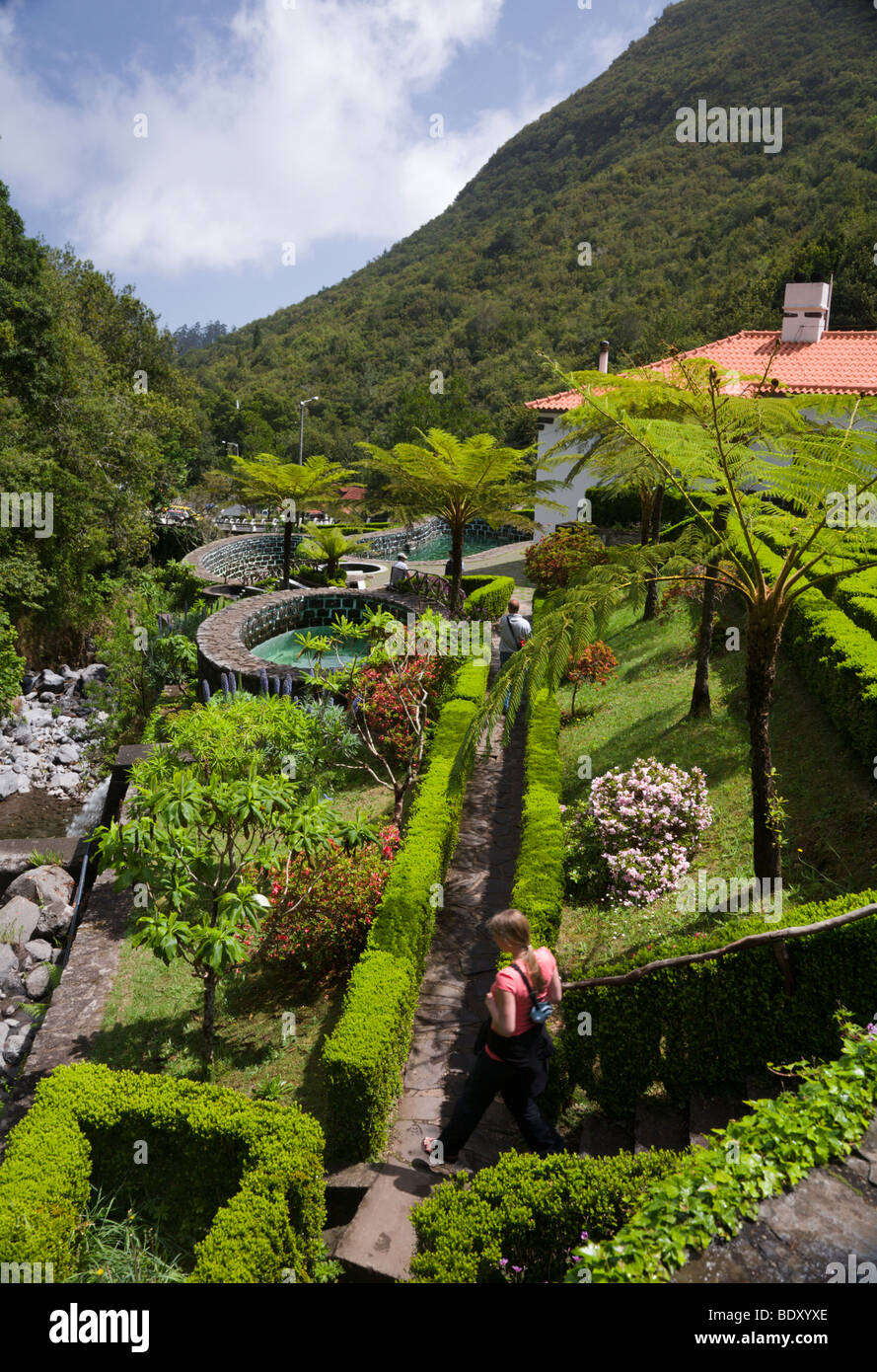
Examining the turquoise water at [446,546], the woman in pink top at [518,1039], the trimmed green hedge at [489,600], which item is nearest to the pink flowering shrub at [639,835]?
the woman in pink top at [518,1039]

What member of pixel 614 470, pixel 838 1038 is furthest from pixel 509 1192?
pixel 614 470

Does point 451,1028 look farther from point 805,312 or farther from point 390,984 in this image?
point 805,312

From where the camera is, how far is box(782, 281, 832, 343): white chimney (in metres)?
22.0

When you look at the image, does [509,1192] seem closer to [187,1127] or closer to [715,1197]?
[715,1197]

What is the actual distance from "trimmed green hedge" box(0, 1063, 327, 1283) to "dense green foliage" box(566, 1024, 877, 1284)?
64.2 inches

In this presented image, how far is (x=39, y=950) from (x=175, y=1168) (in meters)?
5.41

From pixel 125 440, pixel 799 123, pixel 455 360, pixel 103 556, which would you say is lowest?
pixel 103 556

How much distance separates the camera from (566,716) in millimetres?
10930

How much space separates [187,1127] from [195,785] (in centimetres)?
200

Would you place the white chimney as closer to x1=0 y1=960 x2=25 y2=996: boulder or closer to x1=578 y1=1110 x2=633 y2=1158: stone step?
x1=578 y1=1110 x2=633 y2=1158: stone step

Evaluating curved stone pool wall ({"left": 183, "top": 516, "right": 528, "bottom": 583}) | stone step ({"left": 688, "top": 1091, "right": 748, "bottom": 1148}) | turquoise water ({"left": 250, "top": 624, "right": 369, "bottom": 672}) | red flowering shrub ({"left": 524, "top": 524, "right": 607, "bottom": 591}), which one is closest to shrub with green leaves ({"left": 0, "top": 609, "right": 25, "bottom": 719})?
turquoise water ({"left": 250, "top": 624, "right": 369, "bottom": 672})

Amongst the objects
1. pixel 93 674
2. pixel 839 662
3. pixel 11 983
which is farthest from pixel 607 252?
pixel 11 983

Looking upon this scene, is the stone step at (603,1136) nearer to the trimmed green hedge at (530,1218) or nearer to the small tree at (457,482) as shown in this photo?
the trimmed green hedge at (530,1218)

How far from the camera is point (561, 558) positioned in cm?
1669
